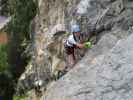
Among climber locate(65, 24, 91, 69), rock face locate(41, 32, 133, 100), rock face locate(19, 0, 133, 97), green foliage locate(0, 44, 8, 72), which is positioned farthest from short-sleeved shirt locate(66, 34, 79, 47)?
green foliage locate(0, 44, 8, 72)

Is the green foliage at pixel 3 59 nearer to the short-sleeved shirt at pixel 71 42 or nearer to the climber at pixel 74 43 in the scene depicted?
the climber at pixel 74 43

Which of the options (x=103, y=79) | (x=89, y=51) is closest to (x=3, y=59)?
(x=89, y=51)

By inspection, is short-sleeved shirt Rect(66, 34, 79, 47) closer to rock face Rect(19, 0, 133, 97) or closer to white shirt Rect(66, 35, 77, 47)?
white shirt Rect(66, 35, 77, 47)

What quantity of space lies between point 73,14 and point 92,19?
74.2 inches

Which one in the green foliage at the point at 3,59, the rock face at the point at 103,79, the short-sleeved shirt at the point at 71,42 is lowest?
the green foliage at the point at 3,59

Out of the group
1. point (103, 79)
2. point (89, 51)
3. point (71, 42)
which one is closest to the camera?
point (103, 79)

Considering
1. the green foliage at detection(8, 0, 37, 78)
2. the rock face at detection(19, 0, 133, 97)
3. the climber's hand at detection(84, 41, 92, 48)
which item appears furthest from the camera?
the green foliage at detection(8, 0, 37, 78)

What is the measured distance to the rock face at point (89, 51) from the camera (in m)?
8.14

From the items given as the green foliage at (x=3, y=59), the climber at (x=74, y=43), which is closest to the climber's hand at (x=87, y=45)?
the climber at (x=74, y=43)

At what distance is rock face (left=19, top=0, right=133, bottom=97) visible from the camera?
26.7 ft

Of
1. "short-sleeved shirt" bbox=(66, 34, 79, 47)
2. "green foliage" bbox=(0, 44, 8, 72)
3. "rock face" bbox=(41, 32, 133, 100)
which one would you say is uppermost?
"short-sleeved shirt" bbox=(66, 34, 79, 47)

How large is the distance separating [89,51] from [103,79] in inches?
77.1

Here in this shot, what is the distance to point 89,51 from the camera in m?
10.1

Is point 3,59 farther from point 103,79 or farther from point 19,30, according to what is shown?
point 103,79
